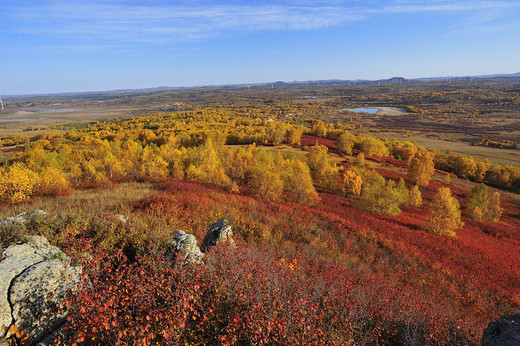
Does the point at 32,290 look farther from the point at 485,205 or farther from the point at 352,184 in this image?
the point at 485,205

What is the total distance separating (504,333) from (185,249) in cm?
909

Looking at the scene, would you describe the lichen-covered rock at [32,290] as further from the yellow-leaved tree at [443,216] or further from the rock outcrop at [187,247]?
the yellow-leaved tree at [443,216]

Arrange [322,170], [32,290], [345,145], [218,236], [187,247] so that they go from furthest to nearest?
[345,145] → [322,170] → [218,236] → [187,247] → [32,290]

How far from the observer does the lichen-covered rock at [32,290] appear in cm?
550

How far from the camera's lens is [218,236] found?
11391 millimetres

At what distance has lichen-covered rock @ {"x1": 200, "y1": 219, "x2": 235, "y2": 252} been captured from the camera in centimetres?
1122

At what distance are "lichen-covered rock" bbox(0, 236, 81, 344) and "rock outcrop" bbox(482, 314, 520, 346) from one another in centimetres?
1017

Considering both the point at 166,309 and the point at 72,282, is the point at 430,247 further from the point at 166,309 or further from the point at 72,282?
the point at 72,282

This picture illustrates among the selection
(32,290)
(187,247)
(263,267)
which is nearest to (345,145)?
(263,267)

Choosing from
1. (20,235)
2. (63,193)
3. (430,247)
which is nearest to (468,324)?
(430,247)

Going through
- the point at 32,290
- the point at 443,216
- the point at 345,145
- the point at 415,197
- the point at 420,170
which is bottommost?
the point at 415,197

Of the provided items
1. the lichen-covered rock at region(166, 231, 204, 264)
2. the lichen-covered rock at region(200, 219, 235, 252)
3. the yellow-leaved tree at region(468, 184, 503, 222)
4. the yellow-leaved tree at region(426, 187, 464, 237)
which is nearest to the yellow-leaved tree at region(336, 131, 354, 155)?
the yellow-leaved tree at region(468, 184, 503, 222)

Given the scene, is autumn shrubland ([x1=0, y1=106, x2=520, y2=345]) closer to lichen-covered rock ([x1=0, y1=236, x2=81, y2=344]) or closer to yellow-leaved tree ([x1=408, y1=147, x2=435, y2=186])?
lichen-covered rock ([x1=0, y1=236, x2=81, y2=344])

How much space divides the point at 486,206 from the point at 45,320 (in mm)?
52787
